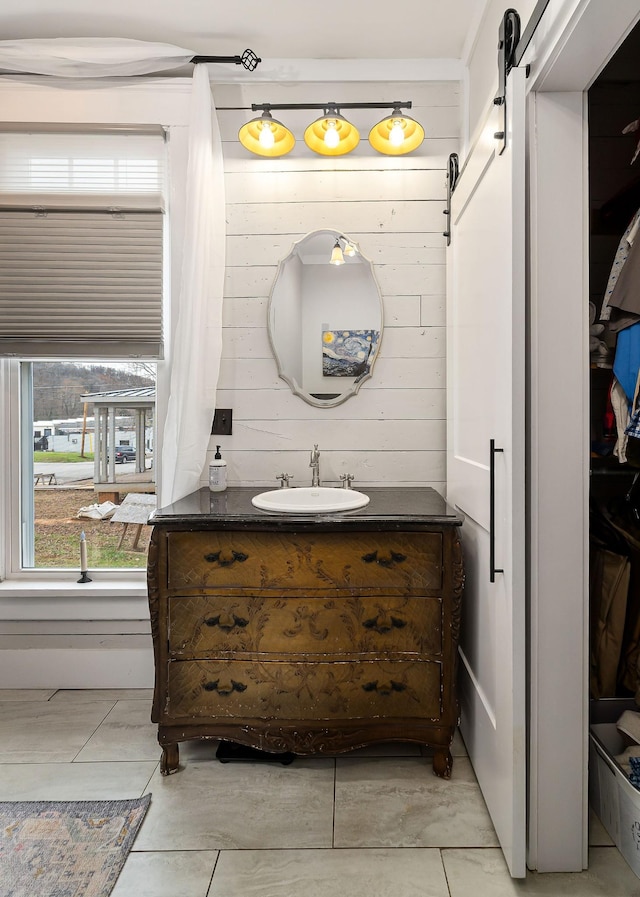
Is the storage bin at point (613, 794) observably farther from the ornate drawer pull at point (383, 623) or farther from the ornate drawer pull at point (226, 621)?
the ornate drawer pull at point (226, 621)

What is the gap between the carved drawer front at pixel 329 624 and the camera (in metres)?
1.82

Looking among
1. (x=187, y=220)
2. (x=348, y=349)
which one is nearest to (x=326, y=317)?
(x=348, y=349)

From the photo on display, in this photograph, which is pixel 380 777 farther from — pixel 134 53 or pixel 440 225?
pixel 134 53

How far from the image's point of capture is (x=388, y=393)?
2.42 meters

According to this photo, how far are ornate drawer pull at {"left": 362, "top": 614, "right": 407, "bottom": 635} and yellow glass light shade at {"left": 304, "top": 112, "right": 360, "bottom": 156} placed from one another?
1.83m

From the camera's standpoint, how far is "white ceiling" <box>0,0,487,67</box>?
6.75 ft

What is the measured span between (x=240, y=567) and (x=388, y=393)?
101 centimetres

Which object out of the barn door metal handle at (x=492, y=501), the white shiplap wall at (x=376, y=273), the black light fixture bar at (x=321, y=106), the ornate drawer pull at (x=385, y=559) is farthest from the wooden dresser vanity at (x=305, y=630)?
the black light fixture bar at (x=321, y=106)

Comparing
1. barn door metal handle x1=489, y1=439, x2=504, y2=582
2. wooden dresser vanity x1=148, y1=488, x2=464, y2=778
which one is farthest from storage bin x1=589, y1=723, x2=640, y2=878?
barn door metal handle x1=489, y1=439, x2=504, y2=582

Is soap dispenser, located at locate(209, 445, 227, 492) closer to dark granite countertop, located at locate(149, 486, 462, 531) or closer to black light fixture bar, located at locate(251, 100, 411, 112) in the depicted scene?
dark granite countertop, located at locate(149, 486, 462, 531)

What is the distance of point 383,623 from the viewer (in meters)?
1.83

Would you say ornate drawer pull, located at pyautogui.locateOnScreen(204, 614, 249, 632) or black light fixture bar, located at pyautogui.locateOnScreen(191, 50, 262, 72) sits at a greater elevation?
black light fixture bar, located at pyautogui.locateOnScreen(191, 50, 262, 72)

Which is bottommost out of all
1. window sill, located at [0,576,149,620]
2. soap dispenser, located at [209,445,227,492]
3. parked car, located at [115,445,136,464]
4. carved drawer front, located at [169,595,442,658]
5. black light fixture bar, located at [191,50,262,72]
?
window sill, located at [0,576,149,620]

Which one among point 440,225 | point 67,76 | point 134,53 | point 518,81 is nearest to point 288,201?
A: point 440,225
